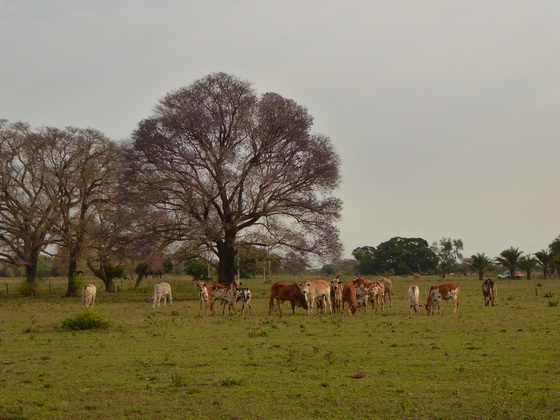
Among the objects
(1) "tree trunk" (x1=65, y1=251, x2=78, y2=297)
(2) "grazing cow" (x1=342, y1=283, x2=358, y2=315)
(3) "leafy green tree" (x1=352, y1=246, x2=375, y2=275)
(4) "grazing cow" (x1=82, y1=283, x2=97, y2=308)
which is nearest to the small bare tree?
(1) "tree trunk" (x1=65, y1=251, x2=78, y2=297)

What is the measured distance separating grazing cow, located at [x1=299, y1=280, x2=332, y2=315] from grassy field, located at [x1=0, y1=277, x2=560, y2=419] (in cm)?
359

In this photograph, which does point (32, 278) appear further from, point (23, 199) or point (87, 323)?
point (87, 323)

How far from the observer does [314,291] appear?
23.9 metres

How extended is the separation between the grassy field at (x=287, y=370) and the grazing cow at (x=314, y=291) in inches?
142

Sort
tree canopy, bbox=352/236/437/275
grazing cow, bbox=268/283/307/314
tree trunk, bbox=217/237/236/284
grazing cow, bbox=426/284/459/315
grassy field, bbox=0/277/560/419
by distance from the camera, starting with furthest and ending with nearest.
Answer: tree canopy, bbox=352/236/437/275
tree trunk, bbox=217/237/236/284
grazing cow, bbox=268/283/307/314
grazing cow, bbox=426/284/459/315
grassy field, bbox=0/277/560/419

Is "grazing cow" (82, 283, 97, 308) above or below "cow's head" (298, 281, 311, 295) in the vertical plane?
below

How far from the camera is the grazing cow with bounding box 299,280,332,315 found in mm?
23391

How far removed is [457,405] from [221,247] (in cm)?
2973

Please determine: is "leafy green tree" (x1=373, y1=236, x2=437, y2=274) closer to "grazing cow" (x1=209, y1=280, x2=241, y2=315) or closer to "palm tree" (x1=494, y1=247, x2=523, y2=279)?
"palm tree" (x1=494, y1=247, x2=523, y2=279)

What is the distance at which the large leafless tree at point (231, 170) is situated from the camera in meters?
34.9

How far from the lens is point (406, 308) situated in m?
26.0

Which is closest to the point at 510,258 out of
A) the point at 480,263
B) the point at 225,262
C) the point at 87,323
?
the point at 480,263

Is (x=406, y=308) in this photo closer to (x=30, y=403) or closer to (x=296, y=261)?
(x=296, y=261)

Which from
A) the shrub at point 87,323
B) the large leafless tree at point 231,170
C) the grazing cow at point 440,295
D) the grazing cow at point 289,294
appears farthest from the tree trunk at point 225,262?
the shrub at point 87,323
